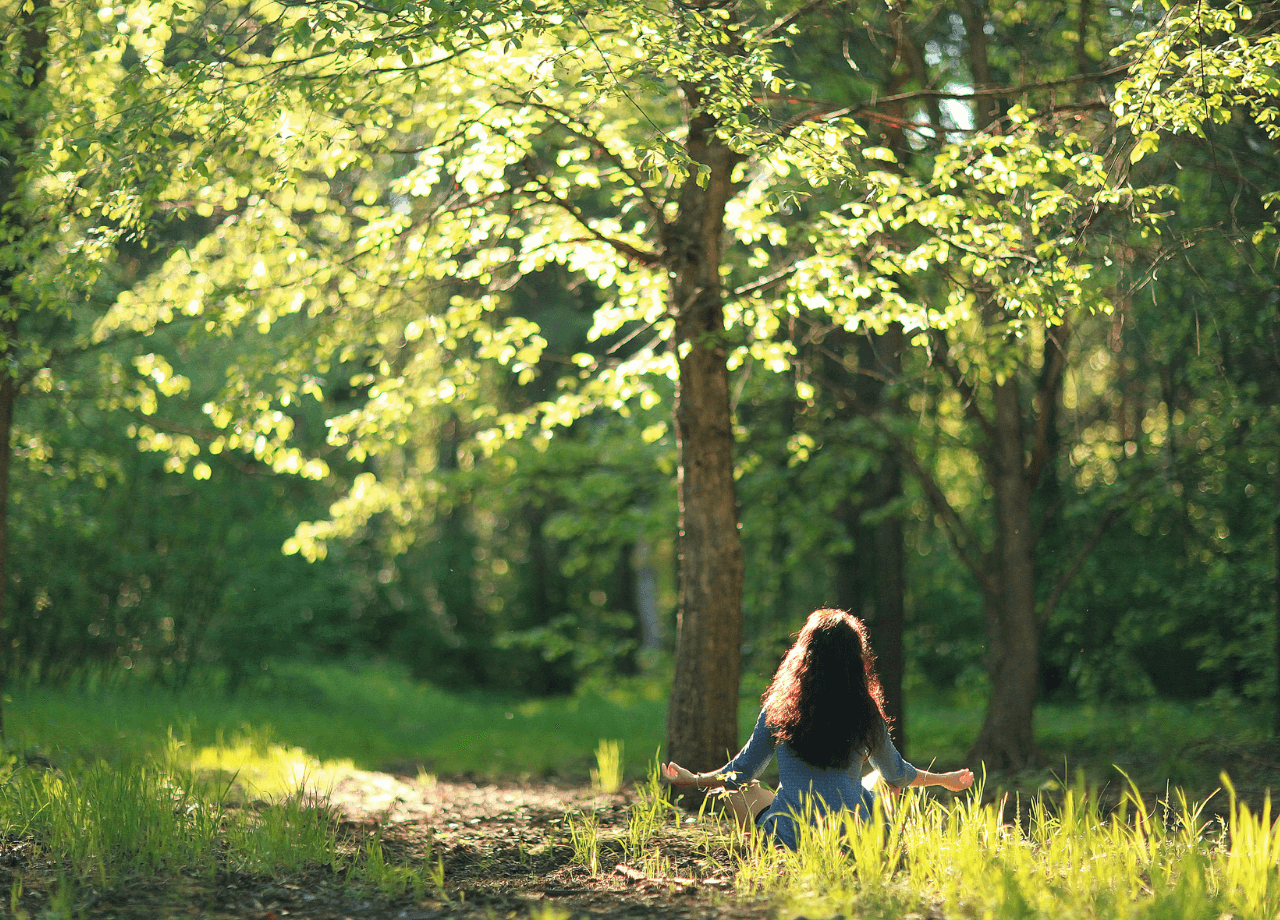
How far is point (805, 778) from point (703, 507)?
261cm

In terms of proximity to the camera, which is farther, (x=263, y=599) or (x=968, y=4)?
(x=263, y=599)

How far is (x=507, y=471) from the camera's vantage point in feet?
36.2

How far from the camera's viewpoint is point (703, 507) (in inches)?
282

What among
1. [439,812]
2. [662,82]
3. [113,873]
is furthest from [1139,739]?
[113,873]

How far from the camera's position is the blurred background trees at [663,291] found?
6164 mm

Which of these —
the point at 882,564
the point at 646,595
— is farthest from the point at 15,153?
the point at 646,595

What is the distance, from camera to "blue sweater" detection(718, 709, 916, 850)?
479 cm

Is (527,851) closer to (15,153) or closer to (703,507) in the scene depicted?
(703,507)

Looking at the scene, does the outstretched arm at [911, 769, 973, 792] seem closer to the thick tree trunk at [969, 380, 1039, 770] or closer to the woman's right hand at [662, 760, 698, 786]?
the woman's right hand at [662, 760, 698, 786]

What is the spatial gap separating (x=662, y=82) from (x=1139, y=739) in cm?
883

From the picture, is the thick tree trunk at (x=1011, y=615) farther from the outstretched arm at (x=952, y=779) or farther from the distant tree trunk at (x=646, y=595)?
the distant tree trunk at (x=646, y=595)

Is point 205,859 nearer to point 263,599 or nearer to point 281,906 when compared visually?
point 281,906

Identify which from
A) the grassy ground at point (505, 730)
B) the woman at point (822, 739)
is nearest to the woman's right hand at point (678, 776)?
the woman at point (822, 739)

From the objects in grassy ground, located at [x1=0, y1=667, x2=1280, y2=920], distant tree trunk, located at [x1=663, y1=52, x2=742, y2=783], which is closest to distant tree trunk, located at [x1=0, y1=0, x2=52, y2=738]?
grassy ground, located at [x1=0, y1=667, x2=1280, y2=920]
